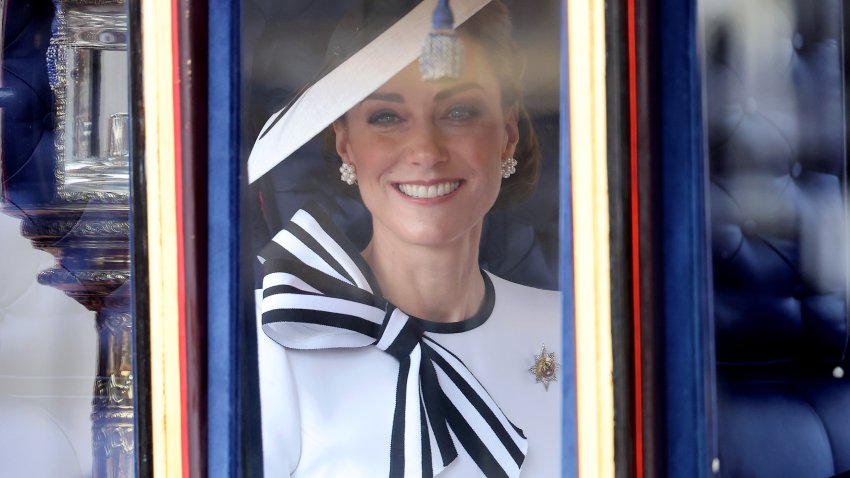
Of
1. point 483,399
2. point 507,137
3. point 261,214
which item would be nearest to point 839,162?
point 507,137

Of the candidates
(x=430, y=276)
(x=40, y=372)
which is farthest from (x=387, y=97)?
(x=40, y=372)

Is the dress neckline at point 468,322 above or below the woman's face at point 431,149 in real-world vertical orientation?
below

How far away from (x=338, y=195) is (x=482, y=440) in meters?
0.40

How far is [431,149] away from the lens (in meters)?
1.21

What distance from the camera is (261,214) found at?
1197 millimetres

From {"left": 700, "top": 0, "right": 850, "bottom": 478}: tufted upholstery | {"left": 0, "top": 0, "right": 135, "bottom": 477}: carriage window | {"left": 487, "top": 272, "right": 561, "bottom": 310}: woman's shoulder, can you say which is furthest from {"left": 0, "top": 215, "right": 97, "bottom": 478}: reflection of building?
{"left": 700, "top": 0, "right": 850, "bottom": 478}: tufted upholstery

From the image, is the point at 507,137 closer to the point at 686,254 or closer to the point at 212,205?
the point at 686,254

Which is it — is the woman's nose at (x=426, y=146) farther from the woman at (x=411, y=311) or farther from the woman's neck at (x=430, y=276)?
the woman's neck at (x=430, y=276)

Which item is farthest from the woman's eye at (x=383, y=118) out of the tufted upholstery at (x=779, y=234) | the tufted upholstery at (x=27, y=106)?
the tufted upholstery at (x=27, y=106)

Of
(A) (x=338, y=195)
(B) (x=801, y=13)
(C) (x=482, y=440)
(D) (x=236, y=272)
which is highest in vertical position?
(B) (x=801, y=13)

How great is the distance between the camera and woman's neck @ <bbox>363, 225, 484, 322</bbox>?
4.03 ft

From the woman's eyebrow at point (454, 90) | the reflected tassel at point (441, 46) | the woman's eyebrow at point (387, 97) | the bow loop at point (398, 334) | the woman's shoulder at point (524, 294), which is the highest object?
the reflected tassel at point (441, 46)

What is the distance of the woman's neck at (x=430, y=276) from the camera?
1229mm

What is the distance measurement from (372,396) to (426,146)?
1.16ft
